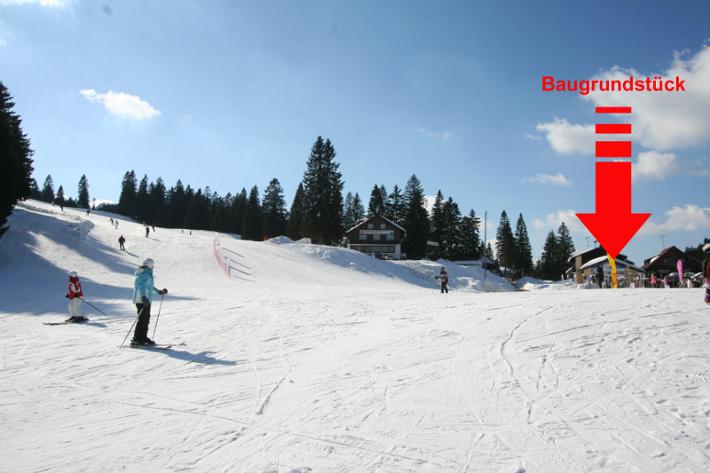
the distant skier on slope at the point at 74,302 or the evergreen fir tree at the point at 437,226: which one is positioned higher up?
the evergreen fir tree at the point at 437,226

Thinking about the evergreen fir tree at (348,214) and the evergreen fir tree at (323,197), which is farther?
the evergreen fir tree at (348,214)

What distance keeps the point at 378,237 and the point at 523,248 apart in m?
44.2

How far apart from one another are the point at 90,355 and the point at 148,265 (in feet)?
6.54

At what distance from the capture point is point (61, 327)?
387 inches

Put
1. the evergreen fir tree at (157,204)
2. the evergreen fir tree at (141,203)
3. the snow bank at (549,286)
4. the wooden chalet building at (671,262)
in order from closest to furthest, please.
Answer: the snow bank at (549,286)
the wooden chalet building at (671,262)
the evergreen fir tree at (157,204)
the evergreen fir tree at (141,203)

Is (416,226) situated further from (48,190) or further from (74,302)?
(48,190)

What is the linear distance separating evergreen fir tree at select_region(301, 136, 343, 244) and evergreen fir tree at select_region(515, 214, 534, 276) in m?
50.5

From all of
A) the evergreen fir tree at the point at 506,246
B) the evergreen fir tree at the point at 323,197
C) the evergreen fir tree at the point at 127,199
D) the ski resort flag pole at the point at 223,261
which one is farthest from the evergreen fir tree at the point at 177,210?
the evergreen fir tree at the point at 506,246

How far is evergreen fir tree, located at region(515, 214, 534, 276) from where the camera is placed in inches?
3270

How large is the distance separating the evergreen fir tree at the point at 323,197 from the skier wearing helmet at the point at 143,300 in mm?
41909

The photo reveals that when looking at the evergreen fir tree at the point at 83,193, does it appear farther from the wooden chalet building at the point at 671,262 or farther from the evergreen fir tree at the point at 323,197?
the wooden chalet building at the point at 671,262

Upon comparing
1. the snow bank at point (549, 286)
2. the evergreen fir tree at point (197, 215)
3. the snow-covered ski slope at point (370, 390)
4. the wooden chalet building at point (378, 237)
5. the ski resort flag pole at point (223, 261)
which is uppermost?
the evergreen fir tree at point (197, 215)

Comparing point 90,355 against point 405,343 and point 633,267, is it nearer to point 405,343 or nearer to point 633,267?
point 405,343

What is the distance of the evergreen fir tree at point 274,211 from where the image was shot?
76.5 m
